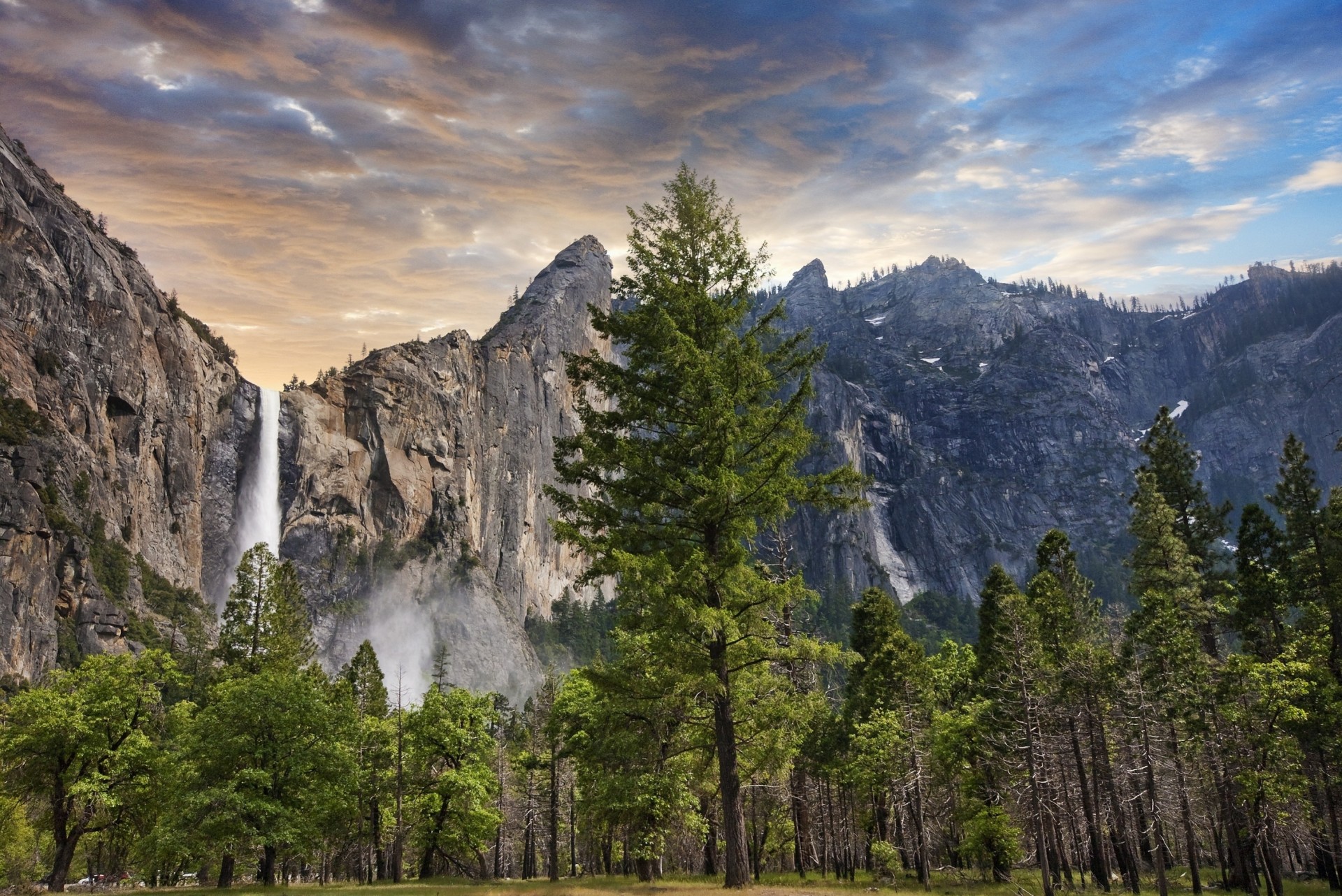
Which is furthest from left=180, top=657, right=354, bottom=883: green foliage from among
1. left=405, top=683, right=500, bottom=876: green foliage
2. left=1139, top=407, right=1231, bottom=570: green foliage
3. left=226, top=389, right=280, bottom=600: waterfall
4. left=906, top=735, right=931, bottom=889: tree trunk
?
left=226, top=389, right=280, bottom=600: waterfall

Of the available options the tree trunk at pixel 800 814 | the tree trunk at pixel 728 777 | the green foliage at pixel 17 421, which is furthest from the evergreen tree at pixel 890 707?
the green foliage at pixel 17 421

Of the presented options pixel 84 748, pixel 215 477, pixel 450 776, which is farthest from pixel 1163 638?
pixel 215 477

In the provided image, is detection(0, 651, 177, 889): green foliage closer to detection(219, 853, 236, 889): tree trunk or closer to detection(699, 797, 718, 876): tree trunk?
detection(219, 853, 236, 889): tree trunk

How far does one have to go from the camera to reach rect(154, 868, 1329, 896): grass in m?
20.0

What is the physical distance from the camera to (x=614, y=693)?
1988 cm

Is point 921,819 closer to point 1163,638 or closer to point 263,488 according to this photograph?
point 1163,638

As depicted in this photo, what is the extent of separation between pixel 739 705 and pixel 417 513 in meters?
148

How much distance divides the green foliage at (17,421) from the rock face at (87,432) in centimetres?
78

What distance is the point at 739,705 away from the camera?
67.1ft

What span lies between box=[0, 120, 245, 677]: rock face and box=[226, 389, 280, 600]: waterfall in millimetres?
2957

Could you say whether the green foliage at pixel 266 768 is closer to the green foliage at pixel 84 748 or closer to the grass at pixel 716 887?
the grass at pixel 716 887

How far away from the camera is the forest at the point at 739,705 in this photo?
19156mm

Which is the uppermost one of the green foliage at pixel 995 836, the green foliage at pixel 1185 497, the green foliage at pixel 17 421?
the green foliage at pixel 17 421

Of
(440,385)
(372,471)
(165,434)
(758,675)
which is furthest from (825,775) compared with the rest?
(440,385)
